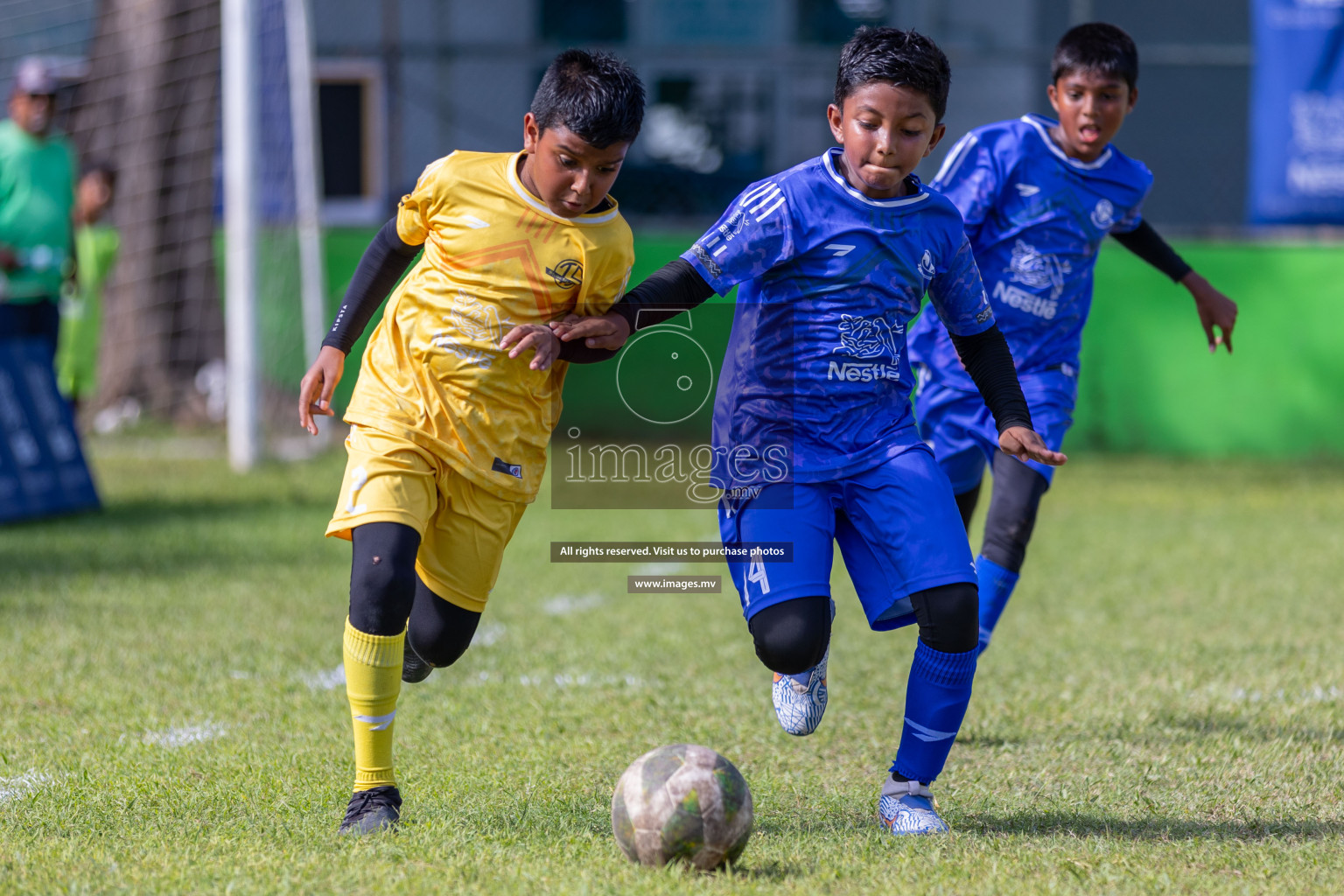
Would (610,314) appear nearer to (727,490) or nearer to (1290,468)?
(727,490)

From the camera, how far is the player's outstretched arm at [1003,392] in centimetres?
336

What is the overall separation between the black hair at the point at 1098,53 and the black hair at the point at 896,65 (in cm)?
106

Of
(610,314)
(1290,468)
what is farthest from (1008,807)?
(1290,468)

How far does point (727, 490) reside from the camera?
3.58m

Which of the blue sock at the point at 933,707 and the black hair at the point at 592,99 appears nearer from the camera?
the black hair at the point at 592,99

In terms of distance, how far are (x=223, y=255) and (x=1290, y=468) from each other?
8939 millimetres

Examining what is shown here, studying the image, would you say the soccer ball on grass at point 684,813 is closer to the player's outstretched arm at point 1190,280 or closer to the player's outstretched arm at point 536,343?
the player's outstretched arm at point 536,343

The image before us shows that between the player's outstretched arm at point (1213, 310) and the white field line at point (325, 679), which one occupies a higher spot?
the player's outstretched arm at point (1213, 310)

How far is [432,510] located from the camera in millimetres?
3494

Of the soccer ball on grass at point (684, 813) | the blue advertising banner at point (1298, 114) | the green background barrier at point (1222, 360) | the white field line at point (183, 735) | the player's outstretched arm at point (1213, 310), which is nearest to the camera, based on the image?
the soccer ball on grass at point (684, 813)

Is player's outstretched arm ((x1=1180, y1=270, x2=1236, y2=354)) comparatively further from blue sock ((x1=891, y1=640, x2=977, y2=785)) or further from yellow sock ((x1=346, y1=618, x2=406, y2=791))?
yellow sock ((x1=346, y1=618, x2=406, y2=791))

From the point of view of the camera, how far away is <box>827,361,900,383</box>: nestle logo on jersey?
3445mm

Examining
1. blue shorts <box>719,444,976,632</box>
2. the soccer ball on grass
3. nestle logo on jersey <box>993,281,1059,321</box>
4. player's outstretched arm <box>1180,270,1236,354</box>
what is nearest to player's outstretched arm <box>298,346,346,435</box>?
blue shorts <box>719,444,976,632</box>

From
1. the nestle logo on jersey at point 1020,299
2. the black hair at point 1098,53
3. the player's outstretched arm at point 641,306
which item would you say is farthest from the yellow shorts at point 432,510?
the black hair at point 1098,53
